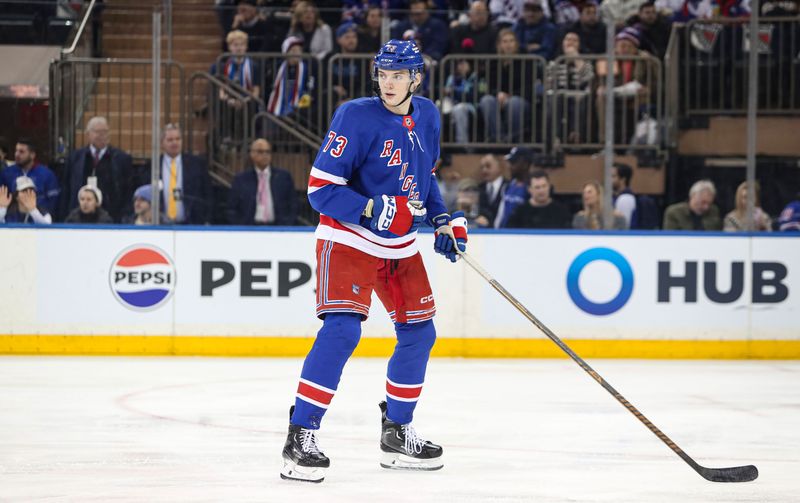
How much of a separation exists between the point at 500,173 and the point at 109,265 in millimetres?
2519

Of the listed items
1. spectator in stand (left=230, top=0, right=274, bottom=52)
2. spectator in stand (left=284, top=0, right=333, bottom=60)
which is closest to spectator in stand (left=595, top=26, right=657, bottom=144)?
spectator in stand (left=284, top=0, right=333, bottom=60)

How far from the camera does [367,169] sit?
162 inches

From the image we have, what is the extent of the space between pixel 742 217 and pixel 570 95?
163 centimetres

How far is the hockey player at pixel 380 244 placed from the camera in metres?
4.00

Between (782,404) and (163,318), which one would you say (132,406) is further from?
(782,404)

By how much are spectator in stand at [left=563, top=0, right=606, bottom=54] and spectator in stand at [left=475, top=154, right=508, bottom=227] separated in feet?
4.69

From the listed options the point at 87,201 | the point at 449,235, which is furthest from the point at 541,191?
the point at 449,235

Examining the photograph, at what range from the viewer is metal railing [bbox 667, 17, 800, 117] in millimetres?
9211

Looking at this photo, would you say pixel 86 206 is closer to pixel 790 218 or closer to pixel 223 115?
pixel 223 115

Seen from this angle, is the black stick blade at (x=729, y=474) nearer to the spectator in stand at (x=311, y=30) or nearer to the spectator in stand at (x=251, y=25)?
the spectator in stand at (x=311, y=30)

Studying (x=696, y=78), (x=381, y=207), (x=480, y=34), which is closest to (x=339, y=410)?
(x=381, y=207)

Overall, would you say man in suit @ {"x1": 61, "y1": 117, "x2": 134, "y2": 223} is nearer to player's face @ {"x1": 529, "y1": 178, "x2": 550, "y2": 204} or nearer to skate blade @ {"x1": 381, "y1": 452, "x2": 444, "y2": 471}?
player's face @ {"x1": 529, "y1": 178, "x2": 550, "y2": 204}

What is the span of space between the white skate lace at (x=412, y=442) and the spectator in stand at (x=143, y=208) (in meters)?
3.82

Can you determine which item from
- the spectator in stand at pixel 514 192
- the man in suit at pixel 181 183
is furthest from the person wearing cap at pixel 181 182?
the spectator in stand at pixel 514 192
